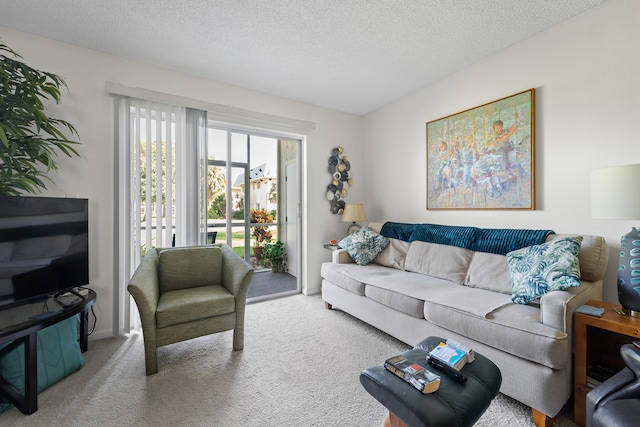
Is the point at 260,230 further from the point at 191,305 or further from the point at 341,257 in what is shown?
the point at 191,305

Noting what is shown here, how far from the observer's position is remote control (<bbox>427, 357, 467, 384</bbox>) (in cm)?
115

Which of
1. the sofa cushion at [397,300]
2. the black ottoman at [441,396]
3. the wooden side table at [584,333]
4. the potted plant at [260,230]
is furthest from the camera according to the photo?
the potted plant at [260,230]

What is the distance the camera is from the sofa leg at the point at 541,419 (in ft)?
4.52

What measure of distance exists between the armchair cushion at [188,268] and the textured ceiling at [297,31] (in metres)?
1.82

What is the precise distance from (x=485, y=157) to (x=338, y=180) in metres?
1.82

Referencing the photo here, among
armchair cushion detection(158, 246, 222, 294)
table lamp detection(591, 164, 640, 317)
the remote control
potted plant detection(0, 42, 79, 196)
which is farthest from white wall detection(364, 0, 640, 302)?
potted plant detection(0, 42, 79, 196)

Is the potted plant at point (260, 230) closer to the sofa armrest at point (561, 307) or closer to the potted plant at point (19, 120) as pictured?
the potted plant at point (19, 120)

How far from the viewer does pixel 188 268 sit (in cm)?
244

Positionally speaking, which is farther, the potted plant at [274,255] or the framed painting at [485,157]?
the potted plant at [274,255]

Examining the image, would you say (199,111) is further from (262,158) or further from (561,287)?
(561,287)

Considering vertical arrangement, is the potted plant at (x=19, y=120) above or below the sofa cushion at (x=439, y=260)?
above

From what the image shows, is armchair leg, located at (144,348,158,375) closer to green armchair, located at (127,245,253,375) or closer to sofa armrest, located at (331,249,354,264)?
green armchair, located at (127,245,253,375)

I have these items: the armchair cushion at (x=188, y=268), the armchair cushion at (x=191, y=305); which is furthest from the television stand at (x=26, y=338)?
the armchair cushion at (x=188, y=268)

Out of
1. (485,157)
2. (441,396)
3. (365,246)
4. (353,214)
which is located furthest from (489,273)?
(353,214)
